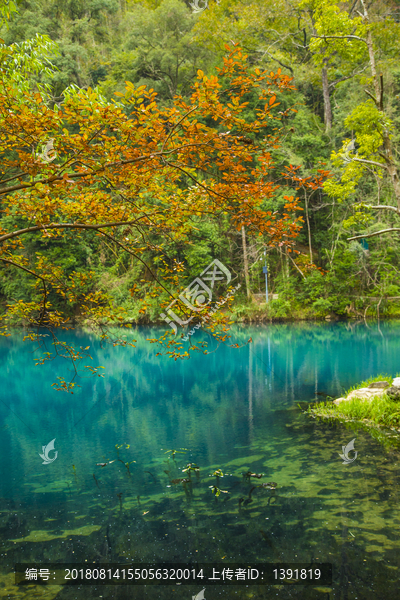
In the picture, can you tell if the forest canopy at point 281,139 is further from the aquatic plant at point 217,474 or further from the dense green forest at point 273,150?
the aquatic plant at point 217,474

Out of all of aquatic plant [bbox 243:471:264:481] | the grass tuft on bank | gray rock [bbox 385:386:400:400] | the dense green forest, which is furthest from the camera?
the dense green forest

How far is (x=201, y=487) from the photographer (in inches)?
208

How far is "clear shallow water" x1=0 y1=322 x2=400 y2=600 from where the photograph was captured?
3789 millimetres

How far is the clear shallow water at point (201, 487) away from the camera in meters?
3.79

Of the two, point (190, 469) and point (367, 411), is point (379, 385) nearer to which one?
point (367, 411)

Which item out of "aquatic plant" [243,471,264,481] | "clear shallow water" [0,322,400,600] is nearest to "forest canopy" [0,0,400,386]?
"clear shallow water" [0,322,400,600]

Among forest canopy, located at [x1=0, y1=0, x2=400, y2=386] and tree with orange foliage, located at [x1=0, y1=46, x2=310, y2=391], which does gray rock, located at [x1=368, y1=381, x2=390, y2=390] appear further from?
tree with orange foliage, located at [x1=0, y1=46, x2=310, y2=391]

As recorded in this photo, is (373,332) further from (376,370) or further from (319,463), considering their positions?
(319,463)

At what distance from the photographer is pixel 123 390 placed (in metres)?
11.9

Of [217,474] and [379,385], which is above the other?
[379,385]

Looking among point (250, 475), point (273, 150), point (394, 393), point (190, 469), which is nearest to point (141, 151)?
point (250, 475)

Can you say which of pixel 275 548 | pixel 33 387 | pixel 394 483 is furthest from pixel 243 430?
pixel 33 387

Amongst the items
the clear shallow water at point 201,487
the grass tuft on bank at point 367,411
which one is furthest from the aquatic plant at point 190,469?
the grass tuft on bank at point 367,411

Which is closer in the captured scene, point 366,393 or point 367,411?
point 367,411
